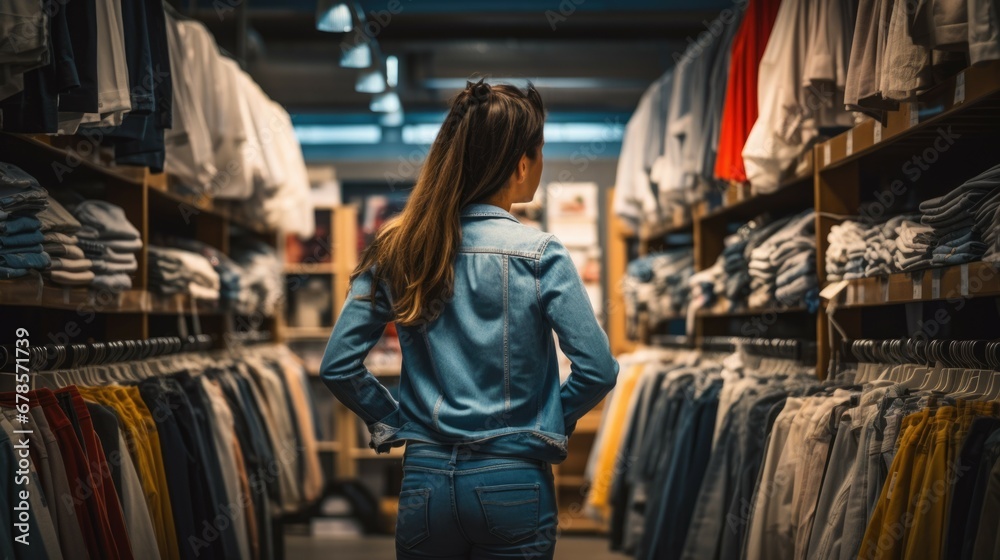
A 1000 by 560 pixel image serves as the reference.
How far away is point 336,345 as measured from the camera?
2.03 m

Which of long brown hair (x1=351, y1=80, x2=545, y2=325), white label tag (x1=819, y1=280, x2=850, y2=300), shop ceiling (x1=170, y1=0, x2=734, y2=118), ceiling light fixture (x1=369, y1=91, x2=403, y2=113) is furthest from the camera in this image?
ceiling light fixture (x1=369, y1=91, x2=403, y2=113)

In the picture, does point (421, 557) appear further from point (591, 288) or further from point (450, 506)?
point (591, 288)

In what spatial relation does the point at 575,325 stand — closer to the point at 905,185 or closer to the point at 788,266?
the point at 788,266

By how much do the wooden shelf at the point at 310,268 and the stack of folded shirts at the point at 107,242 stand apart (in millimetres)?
4586

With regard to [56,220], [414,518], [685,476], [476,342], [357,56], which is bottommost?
[685,476]

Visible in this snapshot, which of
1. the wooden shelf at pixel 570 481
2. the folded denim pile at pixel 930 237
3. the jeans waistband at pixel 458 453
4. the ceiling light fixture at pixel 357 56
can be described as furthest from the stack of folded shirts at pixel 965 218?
the wooden shelf at pixel 570 481

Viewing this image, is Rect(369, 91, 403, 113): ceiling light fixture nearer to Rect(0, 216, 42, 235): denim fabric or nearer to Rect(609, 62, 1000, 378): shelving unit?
Rect(609, 62, 1000, 378): shelving unit

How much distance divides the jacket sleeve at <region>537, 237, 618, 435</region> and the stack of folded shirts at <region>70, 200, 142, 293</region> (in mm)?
1929

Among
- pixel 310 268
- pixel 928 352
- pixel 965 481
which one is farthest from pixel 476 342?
pixel 310 268

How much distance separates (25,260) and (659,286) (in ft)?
12.9

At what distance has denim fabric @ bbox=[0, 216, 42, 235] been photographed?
2.55 m

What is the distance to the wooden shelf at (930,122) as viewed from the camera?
2225 mm

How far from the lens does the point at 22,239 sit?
261 centimetres

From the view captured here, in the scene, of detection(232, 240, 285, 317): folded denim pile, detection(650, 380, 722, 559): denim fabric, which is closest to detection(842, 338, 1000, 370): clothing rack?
detection(650, 380, 722, 559): denim fabric
